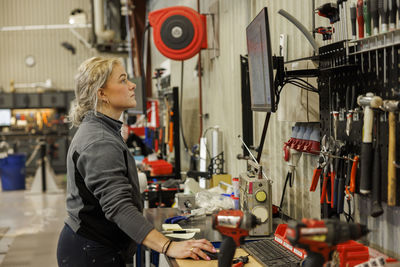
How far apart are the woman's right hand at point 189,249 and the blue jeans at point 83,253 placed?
0.28 m

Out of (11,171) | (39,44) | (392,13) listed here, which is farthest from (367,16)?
(39,44)

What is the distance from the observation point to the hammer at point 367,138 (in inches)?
59.4

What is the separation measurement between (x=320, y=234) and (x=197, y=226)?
4.43ft

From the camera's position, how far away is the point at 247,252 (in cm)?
197

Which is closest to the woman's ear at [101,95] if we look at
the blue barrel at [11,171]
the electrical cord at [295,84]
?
the electrical cord at [295,84]

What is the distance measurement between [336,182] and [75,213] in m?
1.01

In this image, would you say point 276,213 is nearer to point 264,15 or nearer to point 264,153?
point 264,153

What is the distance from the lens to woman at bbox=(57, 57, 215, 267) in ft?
5.51

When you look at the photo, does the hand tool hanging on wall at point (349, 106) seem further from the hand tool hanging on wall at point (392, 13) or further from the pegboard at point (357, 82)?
the hand tool hanging on wall at point (392, 13)

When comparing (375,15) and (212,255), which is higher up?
(375,15)

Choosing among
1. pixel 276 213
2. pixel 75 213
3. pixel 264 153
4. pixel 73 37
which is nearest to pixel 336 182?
pixel 276 213

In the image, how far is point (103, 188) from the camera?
169 centimetres

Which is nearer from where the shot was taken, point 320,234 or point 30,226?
point 320,234

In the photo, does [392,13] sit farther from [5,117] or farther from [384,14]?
[5,117]
